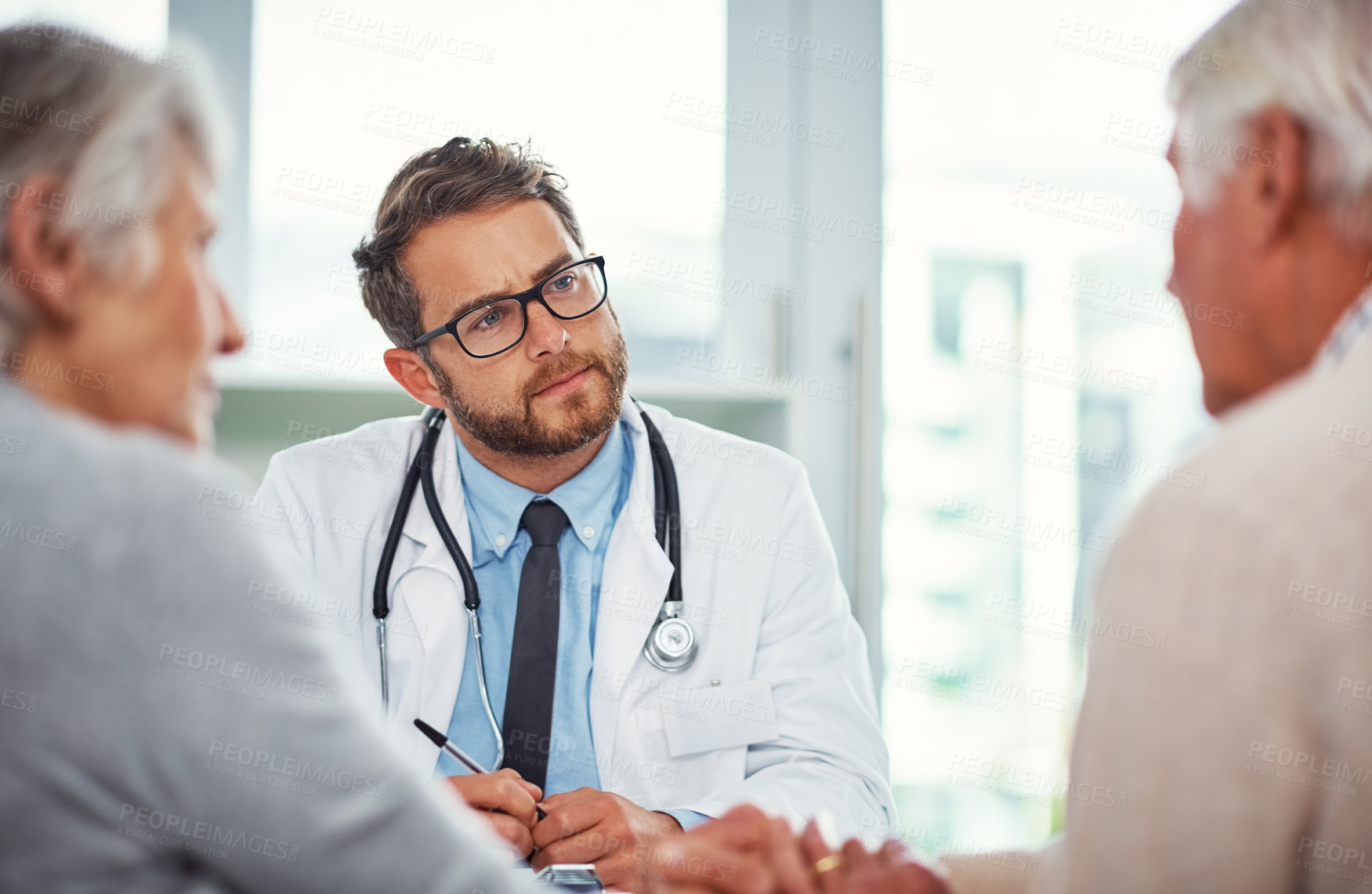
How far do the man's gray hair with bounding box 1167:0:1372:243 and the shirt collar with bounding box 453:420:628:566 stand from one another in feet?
3.89

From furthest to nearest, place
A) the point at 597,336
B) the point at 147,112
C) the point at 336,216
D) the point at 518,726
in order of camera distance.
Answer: the point at 336,216, the point at 597,336, the point at 518,726, the point at 147,112

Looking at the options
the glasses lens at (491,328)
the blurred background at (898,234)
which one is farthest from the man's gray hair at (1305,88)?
the blurred background at (898,234)

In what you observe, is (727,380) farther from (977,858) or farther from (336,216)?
(977,858)

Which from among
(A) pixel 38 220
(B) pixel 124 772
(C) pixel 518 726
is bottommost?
(C) pixel 518 726

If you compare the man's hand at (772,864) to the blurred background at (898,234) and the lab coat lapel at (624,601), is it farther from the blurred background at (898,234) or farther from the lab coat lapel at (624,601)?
the blurred background at (898,234)

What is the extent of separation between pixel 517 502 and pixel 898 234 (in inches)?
52.4

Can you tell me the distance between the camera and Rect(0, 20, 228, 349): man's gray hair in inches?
30.4

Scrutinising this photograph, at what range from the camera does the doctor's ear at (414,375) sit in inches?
76.3

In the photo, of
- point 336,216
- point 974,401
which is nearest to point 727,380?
point 974,401

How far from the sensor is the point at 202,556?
0.70 metres

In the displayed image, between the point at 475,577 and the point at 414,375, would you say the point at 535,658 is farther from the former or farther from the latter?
the point at 414,375

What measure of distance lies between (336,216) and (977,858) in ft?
6.69

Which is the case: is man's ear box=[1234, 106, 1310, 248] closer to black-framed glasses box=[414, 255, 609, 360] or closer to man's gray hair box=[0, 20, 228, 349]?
man's gray hair box=[0, 20, 228, 349]

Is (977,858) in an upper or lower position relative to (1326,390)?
lower
